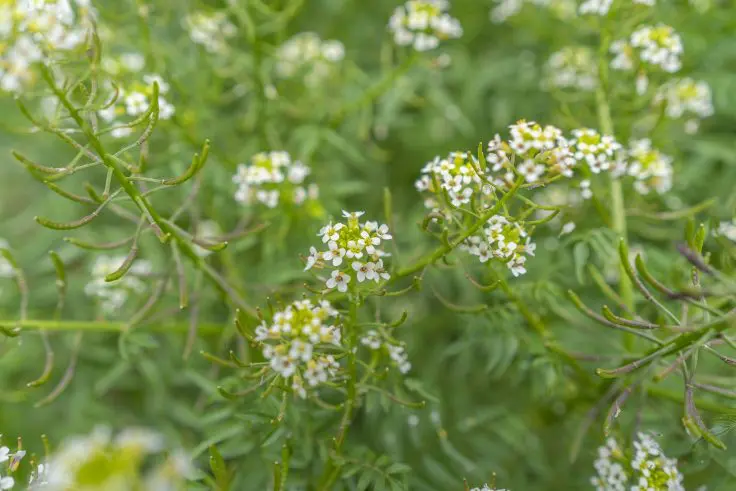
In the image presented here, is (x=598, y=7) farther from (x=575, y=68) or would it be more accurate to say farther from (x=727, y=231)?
(x=727, y=231)

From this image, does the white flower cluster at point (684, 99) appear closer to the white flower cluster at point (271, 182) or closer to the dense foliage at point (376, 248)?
the dense foliage at point (376, 248)

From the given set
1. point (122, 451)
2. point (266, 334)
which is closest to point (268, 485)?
point (266, 334)

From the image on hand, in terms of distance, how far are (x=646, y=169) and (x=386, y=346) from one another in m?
1.09

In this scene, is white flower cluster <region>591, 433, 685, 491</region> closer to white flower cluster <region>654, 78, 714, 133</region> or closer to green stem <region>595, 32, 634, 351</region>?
green stem <region>595, 32, 634, 351</region>

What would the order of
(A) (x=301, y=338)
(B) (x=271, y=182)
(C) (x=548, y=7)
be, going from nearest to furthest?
(A) (x=301, y=338) → (B) (x=271, y=182) → (C) (x=548, y=7)

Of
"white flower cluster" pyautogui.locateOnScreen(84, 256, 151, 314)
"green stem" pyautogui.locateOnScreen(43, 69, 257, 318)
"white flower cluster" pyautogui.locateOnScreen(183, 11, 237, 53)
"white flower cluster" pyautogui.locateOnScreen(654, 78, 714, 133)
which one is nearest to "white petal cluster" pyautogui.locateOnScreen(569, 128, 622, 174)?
"white flower cluster" pyautogui.locateOnScreen(654, 78, 714, 133)

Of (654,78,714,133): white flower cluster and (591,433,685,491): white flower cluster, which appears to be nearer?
(591,433,685,491): white flower cluster

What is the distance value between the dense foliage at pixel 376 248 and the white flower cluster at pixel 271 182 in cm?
2

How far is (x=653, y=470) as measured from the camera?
1802 millimetres

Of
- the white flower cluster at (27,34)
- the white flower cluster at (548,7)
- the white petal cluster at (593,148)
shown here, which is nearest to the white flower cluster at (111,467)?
the white flower cluster at (27,34)

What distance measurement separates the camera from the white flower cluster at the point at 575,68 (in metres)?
2.64

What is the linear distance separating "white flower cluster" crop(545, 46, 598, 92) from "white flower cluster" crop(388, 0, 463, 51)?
49cm

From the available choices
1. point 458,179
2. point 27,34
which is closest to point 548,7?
point 458,179

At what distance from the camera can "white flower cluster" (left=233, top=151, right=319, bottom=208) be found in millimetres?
2322
